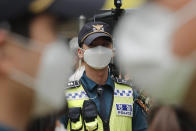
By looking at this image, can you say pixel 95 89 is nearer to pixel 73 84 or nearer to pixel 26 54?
pixel 73 84

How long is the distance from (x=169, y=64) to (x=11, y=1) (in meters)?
0.75

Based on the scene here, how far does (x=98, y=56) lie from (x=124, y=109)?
563 mm

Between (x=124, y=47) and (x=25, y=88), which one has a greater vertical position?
(x=124, y=47)

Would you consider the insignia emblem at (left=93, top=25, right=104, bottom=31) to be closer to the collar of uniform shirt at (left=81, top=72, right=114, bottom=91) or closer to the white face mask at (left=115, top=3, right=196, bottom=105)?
the collar of uniform shirt at (left=81, top=72, right=114, bottom=91)

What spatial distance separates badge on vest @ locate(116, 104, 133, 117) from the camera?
306 centimetres

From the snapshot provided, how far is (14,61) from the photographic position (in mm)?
1550

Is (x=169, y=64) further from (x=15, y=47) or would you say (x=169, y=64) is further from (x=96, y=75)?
(x=96, y=75)

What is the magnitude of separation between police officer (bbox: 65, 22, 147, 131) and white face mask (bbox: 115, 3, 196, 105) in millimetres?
1613

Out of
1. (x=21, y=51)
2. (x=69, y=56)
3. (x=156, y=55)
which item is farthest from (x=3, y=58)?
(x=156, y=55)

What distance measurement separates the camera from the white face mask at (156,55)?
52.8 inches

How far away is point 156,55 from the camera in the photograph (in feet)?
4.40

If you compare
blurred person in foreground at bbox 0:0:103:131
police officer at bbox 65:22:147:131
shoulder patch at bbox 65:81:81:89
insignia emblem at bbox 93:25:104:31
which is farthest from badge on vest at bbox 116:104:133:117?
blurred person in foreground at bbox 0:0:103:131

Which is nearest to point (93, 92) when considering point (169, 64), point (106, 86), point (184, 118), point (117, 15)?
point (106, 86)

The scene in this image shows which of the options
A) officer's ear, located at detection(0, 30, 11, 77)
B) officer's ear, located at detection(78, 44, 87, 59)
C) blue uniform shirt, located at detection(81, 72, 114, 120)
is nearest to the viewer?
officer's ear, located at detection(0, 30, 11, 77)
